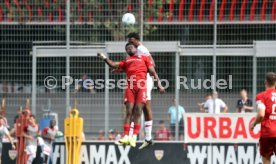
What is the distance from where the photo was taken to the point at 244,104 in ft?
78.8

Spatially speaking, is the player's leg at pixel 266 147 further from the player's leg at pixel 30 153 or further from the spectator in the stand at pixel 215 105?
the player's leg at pixel 30 153

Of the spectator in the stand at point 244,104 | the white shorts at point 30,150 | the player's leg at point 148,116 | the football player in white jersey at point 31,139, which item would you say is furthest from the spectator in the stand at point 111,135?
the spectator in the stand at point 244,104

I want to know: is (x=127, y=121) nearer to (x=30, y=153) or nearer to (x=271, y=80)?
(x=271, y=80)

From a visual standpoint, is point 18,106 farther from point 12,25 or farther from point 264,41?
point 264,41

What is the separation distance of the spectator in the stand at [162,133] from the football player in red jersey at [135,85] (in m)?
2.71

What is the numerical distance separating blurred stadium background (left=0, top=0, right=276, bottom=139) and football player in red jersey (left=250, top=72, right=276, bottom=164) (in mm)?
3597

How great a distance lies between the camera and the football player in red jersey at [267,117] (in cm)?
1950

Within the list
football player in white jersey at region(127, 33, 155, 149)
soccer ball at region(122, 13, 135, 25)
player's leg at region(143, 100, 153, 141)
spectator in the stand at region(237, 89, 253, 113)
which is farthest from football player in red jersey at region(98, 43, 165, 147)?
spectator in the stand at region(237, 89, 253, 113)

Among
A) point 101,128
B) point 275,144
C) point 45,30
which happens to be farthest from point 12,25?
point 275,144

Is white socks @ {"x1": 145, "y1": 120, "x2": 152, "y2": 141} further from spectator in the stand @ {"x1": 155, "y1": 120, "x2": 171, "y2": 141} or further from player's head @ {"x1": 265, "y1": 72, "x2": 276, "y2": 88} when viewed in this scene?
player's head @ {"x1": 265, "y1": 72, "x2": 276, "y2": 88}

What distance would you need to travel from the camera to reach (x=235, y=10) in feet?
77.7

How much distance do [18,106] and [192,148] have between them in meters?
4.18

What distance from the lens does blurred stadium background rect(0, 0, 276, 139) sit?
2373 cm

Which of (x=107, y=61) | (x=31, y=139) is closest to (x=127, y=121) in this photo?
(x=107, y=61)
